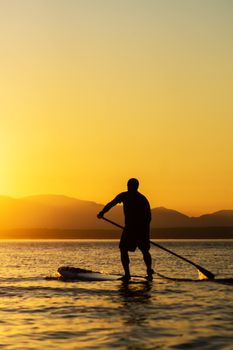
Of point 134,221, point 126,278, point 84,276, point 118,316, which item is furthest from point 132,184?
point 118,316

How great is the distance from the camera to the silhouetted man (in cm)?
1595

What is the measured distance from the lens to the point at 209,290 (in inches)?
516

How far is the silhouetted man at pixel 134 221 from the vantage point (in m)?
16.0

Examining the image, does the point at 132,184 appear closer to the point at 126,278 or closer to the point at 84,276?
the point at 126,278

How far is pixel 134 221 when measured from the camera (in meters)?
16.0

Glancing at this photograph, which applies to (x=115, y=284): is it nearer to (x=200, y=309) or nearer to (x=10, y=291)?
(x=10, y=291)

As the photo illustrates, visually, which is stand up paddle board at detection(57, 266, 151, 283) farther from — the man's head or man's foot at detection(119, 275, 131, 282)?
the man's head

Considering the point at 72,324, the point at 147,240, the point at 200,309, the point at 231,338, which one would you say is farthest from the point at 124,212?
the point at 231,338

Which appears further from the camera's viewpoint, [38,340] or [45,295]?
[45,295]

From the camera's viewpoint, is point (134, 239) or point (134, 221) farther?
point (134, 221)

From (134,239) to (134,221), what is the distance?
1.53 feet

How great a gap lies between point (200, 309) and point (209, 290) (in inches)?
121

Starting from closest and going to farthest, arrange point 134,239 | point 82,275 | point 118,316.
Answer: point 118,316 → point 134,239 → point 82,275

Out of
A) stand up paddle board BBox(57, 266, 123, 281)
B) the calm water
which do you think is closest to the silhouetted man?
stand up paddle board BBox(57, 266, 123, 281)
